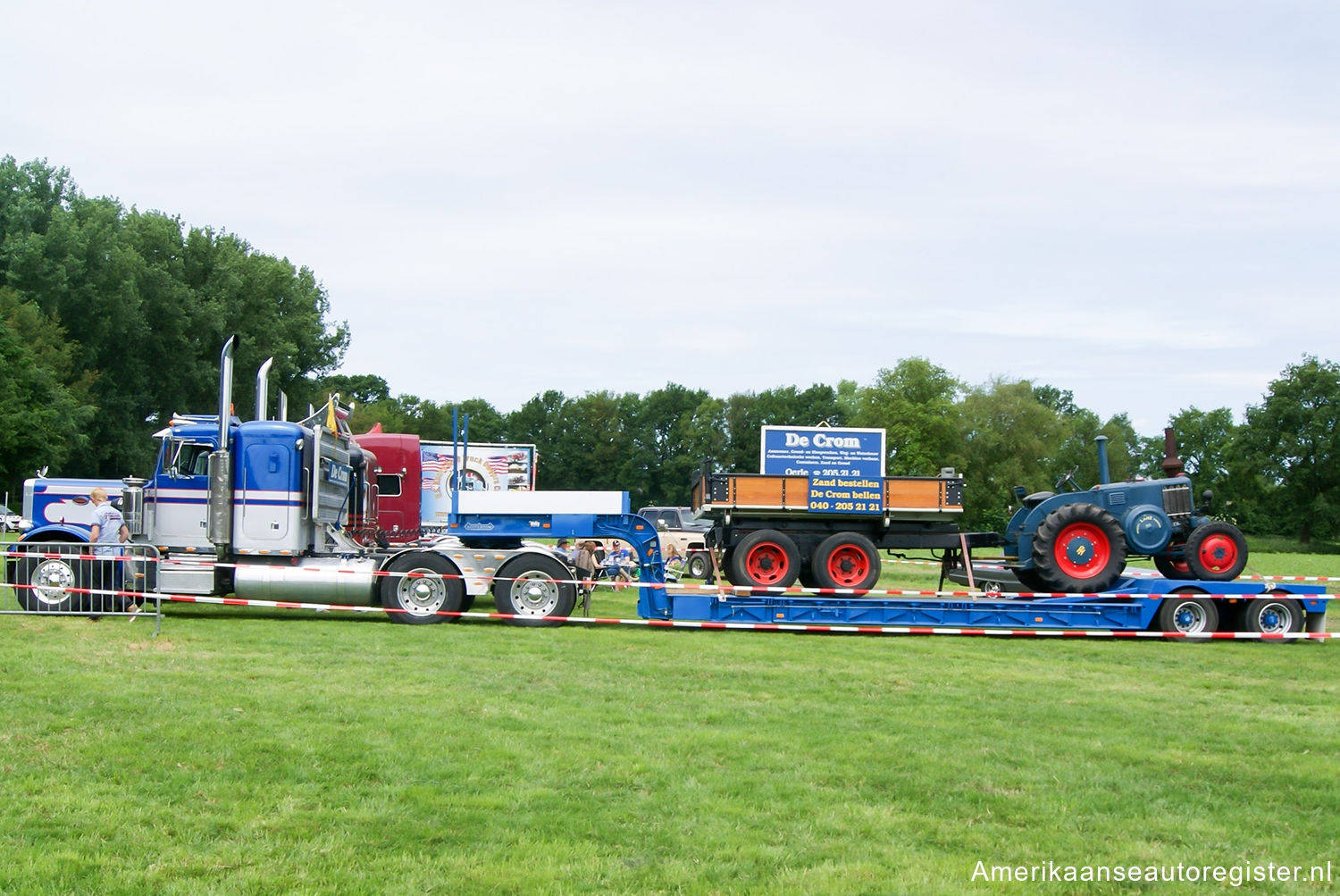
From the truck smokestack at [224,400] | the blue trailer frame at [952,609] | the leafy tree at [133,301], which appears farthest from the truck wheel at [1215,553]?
the leafy tree at [133,301]

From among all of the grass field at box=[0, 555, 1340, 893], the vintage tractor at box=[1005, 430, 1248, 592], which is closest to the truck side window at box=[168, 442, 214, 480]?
the grass field at box=[0, 555, 1340, 893]

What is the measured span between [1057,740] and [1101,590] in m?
8.13

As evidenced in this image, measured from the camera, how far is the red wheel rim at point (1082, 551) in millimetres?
15523

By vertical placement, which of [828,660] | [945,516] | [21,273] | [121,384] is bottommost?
[828,660]

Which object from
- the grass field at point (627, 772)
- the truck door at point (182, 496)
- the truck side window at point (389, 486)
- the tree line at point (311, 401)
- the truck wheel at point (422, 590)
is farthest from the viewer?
the tree line at point (311, 401)

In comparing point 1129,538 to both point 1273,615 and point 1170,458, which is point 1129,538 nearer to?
point 1170,458

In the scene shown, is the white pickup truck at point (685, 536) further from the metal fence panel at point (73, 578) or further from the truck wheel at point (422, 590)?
the metal fence panel at point (73, 578)

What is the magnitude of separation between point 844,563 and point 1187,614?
5.06m

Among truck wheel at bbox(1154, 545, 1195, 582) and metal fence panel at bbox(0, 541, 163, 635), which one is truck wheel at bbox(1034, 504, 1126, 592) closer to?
truck wheel at bbox(1154, 545, 1195, 582)

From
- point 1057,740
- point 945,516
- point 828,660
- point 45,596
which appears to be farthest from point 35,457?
point 1057,740

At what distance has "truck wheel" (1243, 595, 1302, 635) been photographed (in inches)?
593

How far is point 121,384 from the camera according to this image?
5259 cm

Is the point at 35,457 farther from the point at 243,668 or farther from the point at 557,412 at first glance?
the point at 557,412

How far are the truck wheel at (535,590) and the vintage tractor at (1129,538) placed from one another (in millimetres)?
6412
